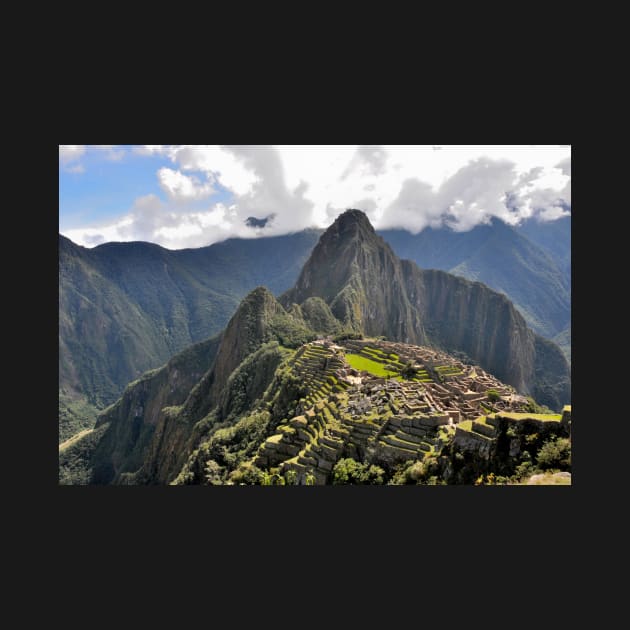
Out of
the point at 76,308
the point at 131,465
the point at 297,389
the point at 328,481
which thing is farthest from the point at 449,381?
the point at 76,308

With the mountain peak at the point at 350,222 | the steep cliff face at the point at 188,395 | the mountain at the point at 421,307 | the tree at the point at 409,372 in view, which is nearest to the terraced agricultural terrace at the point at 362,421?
the tree at the point at 409,372

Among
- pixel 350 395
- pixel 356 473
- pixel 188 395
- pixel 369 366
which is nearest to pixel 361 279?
pixel 188 395

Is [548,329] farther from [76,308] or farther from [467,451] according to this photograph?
[76,308]

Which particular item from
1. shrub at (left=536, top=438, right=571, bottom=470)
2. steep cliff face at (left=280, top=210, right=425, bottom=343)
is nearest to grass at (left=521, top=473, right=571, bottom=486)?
shrub at (left=536, top=438, right=571, bottom=470)

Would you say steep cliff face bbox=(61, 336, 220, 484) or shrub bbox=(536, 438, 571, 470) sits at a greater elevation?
shrub bbox=(536, 438, 571, 470)

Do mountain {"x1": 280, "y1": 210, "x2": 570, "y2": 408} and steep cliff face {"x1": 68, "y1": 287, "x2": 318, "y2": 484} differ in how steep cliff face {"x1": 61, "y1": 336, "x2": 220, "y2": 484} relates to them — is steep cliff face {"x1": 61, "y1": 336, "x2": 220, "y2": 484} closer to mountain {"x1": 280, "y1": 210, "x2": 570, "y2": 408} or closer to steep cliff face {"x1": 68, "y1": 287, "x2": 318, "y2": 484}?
steep cliff face {"x1": 68, "y1": 287, "x2": 318, "y2": 484}

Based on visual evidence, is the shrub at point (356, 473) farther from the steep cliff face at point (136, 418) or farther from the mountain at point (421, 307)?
the mountain at point (421, 307)

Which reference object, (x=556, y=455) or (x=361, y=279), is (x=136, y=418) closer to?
(x=361, y=279)
